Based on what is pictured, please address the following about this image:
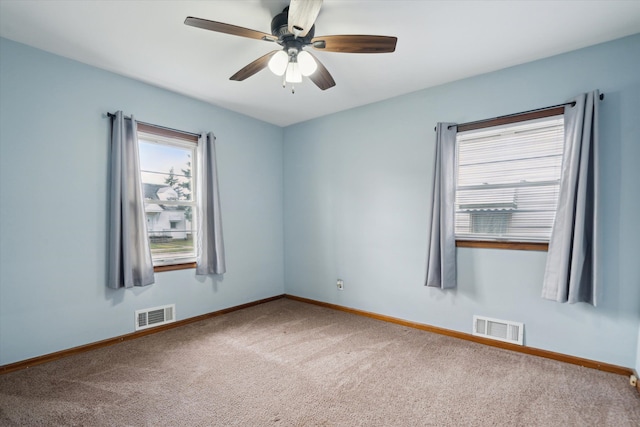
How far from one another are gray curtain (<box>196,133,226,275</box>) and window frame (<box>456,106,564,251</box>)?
266 cm

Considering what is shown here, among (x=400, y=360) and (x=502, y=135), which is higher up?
(x=502, y=135)

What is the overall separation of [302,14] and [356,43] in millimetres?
450

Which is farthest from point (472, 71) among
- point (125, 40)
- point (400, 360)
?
point (125, 40)

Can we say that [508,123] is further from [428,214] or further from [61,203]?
[61,203]

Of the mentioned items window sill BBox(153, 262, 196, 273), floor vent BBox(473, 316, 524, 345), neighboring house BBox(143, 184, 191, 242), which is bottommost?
floor vent BBox(473, 316, 524, 345)

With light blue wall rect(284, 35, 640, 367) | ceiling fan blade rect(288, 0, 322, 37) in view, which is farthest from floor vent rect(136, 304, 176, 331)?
ceiling fan blade rect(288, 0, 322, 37)

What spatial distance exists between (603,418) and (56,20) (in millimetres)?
4461

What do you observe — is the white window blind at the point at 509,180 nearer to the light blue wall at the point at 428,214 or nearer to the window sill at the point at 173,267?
the light blue wall at the point at 428,214

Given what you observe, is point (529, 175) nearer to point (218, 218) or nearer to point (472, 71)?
point (472, 71)

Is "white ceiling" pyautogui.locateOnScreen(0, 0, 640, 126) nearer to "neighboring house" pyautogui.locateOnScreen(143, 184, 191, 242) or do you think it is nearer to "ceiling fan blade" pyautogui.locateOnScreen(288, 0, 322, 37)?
"ceiling fan blade" pyautogui.locateOnScreen(288, 0, 322, 37)

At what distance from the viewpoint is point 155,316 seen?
329 centimetres

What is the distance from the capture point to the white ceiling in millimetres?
2066

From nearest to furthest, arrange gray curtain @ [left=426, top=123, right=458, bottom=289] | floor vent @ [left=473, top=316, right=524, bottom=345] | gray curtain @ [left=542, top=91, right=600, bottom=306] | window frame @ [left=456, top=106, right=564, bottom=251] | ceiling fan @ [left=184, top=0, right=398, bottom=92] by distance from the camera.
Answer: ceiling fan @ [left=184, top=0, right=398, bottom=92]
gray curtain @ [left=542, top=91, right=600, bottom=306]
window frame @ [left=456, top=106, right=564, bottom=251]
floor vent @ [left=473, top=316, right=524, bottom=345]
gray curtain @ [left=426, top=123, right=458, bottom=289]

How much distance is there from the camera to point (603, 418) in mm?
1906
